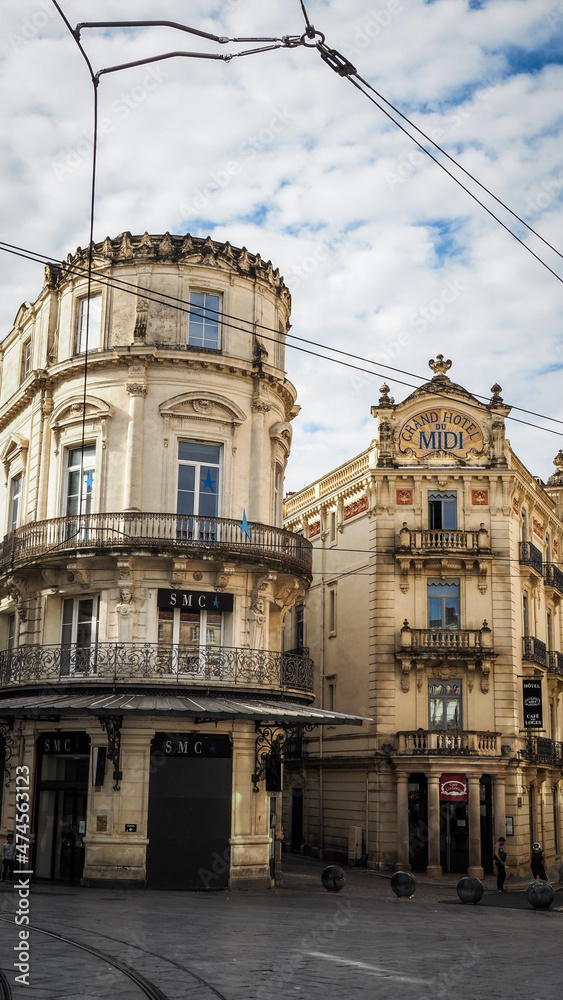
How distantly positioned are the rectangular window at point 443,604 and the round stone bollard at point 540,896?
13.6 m

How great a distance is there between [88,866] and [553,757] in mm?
22021

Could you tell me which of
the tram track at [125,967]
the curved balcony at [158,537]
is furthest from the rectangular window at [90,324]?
the tram track at [125,967]

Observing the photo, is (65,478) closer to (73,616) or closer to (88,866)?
(73,616)

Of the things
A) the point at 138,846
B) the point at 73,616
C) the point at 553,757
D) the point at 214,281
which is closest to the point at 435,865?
the point at 553,757

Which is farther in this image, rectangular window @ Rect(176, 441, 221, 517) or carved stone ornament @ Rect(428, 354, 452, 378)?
carved stone ornament @ Rect(428, 354, 452, 378)

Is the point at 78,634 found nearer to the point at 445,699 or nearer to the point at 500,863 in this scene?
the point at 500,863

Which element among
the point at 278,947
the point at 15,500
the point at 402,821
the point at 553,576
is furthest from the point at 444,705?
the point at 278,947

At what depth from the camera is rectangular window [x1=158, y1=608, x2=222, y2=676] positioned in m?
27.8

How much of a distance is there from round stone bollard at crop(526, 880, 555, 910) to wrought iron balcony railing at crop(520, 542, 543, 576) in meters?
14.9

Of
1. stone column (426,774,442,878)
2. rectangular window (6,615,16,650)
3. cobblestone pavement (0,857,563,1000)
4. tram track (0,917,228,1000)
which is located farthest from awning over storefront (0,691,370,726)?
stone column (426,774,442,878)

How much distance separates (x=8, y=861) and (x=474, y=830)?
53.3 feet

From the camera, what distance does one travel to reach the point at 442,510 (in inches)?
1598

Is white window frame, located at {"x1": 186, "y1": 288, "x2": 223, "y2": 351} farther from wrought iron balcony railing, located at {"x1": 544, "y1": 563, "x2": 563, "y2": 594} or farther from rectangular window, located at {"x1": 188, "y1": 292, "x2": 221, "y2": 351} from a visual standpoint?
wrought iron balcony railing, located at {"x1": 544, "y1": 563, "x2": 563, "y2": 594}

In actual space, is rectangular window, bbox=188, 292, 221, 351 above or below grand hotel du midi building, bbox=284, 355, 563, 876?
above
